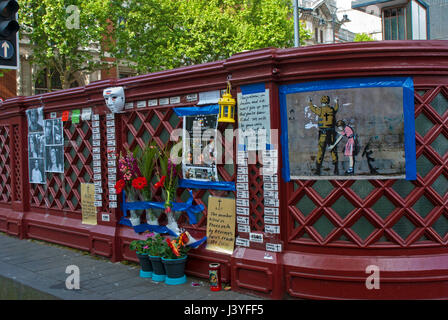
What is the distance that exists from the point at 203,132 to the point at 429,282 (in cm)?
373

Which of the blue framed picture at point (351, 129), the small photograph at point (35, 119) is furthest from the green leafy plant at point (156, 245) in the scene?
the small photograph at point (35, 119)

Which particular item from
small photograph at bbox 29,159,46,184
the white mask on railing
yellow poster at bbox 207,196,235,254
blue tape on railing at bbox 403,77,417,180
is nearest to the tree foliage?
small photograph at bbox 29,159,46,184

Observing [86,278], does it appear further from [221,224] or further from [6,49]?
[6,49]

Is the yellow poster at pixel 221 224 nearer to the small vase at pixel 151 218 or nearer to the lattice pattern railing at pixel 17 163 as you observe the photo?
the small vase at pixel 151 218

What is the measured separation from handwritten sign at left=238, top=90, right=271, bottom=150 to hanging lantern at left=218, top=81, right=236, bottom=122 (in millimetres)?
115

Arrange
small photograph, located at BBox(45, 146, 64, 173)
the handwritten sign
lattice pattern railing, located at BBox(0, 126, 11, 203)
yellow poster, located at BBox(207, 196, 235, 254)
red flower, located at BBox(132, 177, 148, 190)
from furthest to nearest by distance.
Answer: lattice pattern railing, located at BBox(0, 126, 11, 203) < small photograph, located at BBox(45, 146, 64, 173) < red flower, located at BBox(132, 177, 148, 190) < yellow poster, located at BBox(207, 196, 235, 254) < the handwritten sign

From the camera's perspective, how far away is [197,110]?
7.16m

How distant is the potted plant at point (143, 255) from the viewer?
23.7ft

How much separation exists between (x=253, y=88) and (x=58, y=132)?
216 inches

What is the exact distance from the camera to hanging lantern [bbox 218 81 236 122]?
21.3 feet

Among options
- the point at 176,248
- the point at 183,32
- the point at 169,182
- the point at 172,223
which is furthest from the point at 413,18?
the point at 183,32

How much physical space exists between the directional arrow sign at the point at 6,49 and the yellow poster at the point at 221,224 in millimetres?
3755

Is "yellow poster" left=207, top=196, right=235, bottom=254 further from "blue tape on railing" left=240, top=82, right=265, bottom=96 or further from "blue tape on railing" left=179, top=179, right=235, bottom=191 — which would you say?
"blue tape on railing" left=240, top=82, right=265, bottom=96

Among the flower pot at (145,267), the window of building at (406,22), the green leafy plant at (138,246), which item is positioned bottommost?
the flower pot at (145,267)
